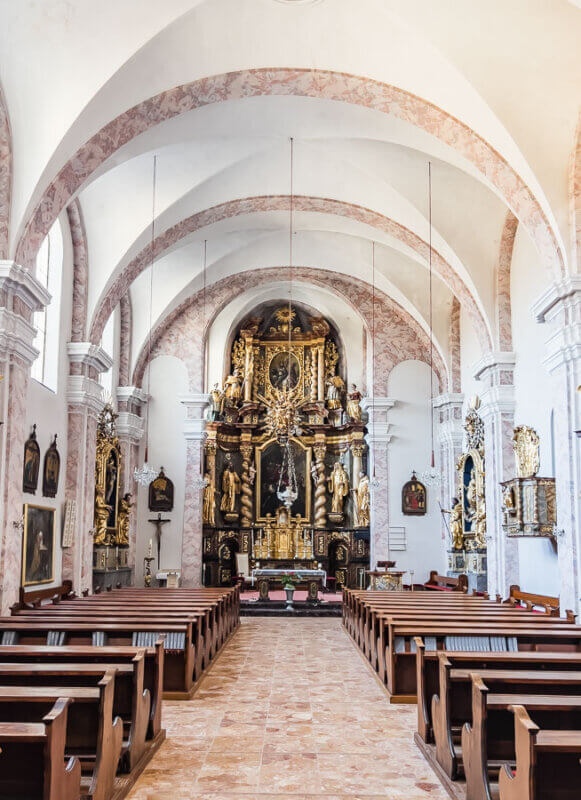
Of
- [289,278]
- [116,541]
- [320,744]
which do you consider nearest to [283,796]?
[320,744]

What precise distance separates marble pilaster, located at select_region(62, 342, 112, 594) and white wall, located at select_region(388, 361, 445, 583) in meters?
8.13

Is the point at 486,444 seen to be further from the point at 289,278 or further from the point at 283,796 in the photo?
the point at 283,796

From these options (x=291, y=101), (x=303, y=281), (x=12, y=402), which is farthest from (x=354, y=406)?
(x=12, y=402)

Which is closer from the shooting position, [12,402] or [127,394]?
[12,402]

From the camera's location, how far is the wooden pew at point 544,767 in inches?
135

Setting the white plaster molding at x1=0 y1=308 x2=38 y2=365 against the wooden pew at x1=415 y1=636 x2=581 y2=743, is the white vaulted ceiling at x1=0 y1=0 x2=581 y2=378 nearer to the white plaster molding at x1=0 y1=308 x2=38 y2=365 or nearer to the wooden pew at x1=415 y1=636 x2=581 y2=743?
the white plaster molding at x1=0 y1=308 x2=38 y2=365

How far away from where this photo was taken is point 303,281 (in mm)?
20984

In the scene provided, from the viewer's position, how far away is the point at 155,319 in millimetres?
19344

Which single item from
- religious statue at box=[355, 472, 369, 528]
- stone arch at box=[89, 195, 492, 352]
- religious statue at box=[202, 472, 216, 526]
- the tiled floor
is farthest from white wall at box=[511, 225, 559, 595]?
religious statue at box=[202, 472, 216, 526]

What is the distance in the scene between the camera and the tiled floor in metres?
5.04

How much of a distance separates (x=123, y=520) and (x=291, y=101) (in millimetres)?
9976

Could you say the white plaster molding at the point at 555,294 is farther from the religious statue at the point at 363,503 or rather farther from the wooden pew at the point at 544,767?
the religious statue at the point at 363,503

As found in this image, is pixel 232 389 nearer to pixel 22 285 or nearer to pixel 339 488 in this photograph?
pixel 339 488

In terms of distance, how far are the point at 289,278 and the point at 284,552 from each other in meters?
7.31
